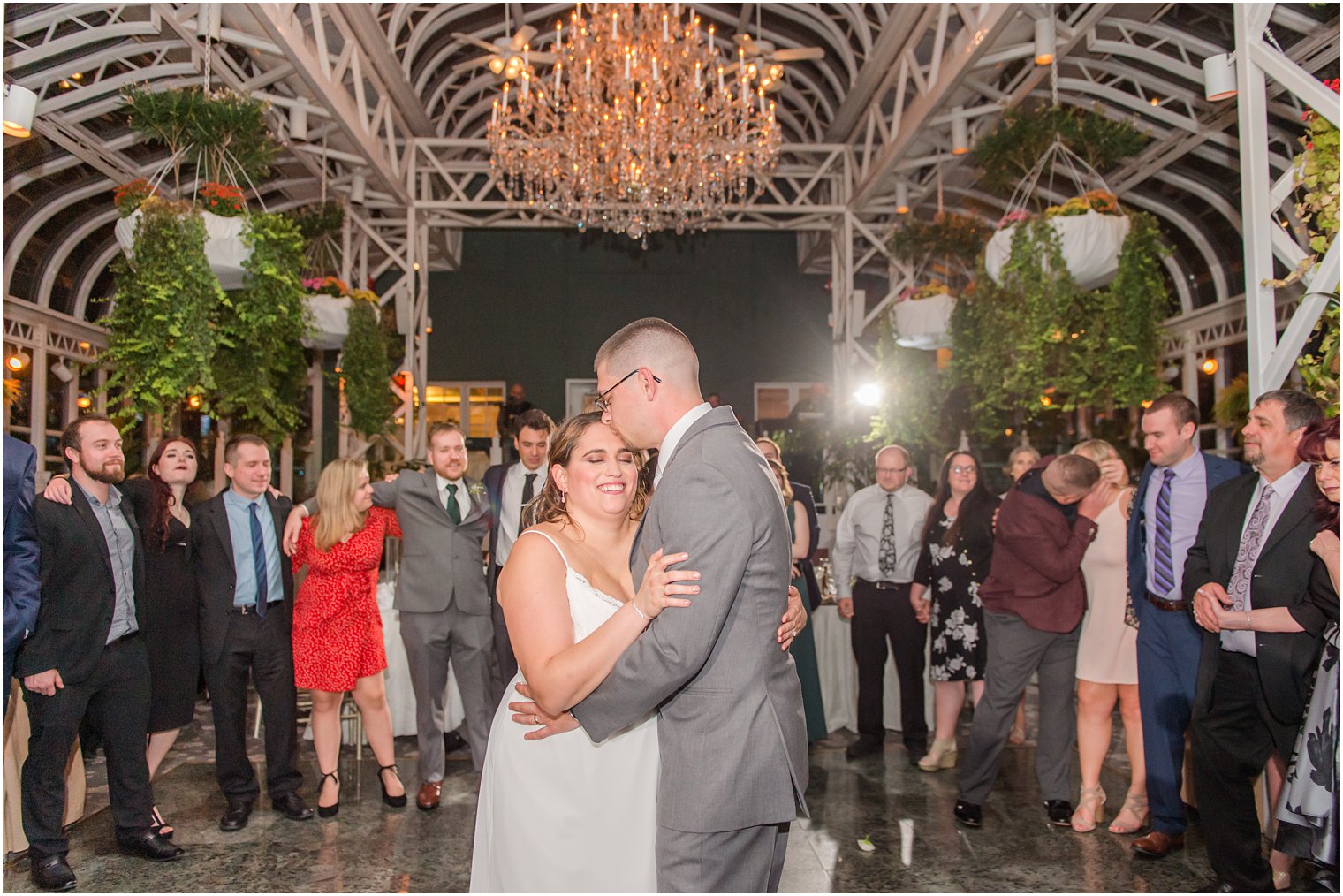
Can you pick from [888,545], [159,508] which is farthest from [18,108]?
[888,545]

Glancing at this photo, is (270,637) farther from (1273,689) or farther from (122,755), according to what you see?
(1273,689)

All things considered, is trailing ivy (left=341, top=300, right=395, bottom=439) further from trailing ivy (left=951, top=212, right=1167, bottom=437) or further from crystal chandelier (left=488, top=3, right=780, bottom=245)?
trailing ivy (left=951, top=212, right=1167, bottom=437)

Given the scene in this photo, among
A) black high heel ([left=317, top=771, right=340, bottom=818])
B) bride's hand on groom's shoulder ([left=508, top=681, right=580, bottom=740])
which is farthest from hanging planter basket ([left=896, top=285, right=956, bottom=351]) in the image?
bride's hand on groom's shoulder ([left=508, top=681, right=580, bottom=740])

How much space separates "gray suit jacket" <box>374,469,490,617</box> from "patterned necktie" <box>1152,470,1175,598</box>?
10.2 ft

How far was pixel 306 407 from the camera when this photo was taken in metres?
13.6

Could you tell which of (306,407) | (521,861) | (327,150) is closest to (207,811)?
(521,861)

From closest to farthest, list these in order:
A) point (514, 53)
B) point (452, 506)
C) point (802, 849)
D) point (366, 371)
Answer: point (802, 849) → point (452, 506) → point (514, 53) → point (366, 371)

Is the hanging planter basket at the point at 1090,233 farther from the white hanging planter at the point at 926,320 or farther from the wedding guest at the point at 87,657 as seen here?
the wedding guest at the point at 87,657

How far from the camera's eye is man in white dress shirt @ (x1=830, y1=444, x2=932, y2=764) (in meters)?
5.65

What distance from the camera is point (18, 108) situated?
4047 millimetres

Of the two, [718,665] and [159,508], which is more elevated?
[159,508]

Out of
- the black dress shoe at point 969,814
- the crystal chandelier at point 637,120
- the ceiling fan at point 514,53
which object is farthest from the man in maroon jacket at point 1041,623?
the ceiling fan at point 514,53

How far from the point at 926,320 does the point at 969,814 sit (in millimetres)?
4579

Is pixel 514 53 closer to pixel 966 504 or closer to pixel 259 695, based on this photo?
pixel 966 504
